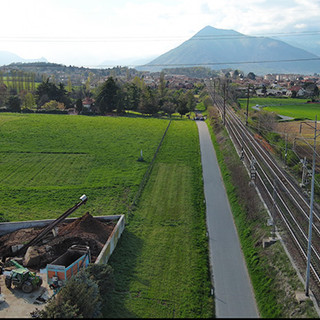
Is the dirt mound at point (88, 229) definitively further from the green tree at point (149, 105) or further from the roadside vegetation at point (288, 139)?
→ the green tree at point (149, 105)

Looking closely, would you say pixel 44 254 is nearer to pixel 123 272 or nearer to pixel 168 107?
pixel 123 272

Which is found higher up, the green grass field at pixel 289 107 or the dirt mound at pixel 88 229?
the green grass field at pixel 289 107

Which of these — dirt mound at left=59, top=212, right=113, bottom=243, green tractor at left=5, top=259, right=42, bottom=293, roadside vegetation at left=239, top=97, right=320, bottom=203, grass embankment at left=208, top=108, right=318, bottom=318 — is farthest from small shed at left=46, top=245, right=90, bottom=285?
roadside vegetation at left=239, top=97, right=320, bottom=203

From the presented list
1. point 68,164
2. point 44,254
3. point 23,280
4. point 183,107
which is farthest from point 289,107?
point 23,280

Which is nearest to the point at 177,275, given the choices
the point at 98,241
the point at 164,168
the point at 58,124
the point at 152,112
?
the point at 98,241

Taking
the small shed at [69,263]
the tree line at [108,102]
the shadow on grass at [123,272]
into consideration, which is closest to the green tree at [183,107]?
the tree line at [108,102]

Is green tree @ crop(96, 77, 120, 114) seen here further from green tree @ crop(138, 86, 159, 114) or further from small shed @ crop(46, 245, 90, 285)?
small shed @ crop(46, 245, 90, 285)

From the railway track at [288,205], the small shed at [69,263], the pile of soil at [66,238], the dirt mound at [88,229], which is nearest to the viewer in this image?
the small shed at [69,263]
